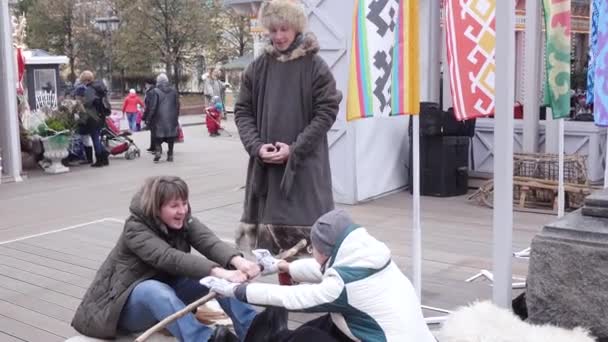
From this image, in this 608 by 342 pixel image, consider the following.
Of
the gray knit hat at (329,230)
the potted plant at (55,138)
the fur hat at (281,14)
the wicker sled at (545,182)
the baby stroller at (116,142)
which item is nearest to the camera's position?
the gray knit hat at (329,230)

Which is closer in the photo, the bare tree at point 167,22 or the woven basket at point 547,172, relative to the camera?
the woven basket at point 547,172

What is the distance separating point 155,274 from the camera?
12.9 ft

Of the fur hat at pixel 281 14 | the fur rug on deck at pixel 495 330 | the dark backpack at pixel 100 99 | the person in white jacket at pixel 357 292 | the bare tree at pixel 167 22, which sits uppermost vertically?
the bare tree at pixel 167 22

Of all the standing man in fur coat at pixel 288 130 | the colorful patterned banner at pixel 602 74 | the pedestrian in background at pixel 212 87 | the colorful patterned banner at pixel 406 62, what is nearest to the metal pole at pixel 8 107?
the standing man in fur coat at pixel 288 130

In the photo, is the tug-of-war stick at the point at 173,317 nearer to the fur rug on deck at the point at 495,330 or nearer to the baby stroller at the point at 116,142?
the fur rug on deck at the point at 495,330

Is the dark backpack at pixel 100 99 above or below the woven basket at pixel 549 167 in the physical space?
above

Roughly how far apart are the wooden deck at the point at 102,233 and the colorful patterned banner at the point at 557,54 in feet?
4.50

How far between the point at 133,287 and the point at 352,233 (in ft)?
4.32

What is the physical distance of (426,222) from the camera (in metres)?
7.61

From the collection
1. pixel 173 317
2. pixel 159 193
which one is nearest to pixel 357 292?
pixel 173 317

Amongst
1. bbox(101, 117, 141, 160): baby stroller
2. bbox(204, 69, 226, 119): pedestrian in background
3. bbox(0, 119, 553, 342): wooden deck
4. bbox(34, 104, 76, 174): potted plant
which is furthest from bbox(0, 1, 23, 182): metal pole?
bbox(204, 69, 226, 119): pedestrian in background

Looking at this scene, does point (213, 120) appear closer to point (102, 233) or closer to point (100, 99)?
point (100, 99)

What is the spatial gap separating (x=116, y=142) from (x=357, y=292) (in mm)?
11351

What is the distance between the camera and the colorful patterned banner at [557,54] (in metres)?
4.77
